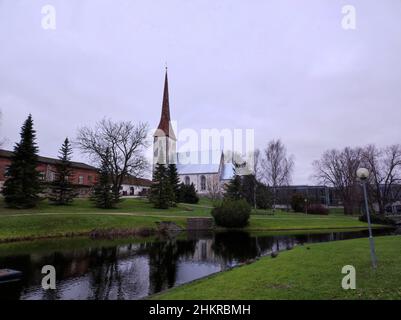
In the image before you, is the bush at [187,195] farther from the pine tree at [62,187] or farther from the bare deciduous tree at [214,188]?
the pine tree at [62,187]

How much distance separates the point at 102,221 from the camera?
96.3 feet

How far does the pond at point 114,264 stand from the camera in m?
10.6

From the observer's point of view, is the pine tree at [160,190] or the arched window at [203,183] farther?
the arched window at [203,183]

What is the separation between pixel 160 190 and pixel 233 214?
15.4 m

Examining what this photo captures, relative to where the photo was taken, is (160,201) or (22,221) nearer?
(22,221)

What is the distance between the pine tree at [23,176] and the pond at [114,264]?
12.4 metres

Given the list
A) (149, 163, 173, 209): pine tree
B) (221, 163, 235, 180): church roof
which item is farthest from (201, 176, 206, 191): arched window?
(149, 163, 173, 209): pine tree

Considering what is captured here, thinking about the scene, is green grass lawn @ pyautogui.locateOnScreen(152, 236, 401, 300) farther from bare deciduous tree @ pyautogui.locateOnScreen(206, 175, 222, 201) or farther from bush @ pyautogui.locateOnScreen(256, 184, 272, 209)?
bare deciduous tree @ pyautogui.locateOnScreen(206, 175, 222, 201)

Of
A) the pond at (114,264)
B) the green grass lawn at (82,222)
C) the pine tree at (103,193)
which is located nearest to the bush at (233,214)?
the green grass lawn at (82,222)

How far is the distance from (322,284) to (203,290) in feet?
11.4

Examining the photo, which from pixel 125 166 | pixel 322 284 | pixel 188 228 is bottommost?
pixel 188 228

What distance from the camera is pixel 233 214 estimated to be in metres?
34.4
